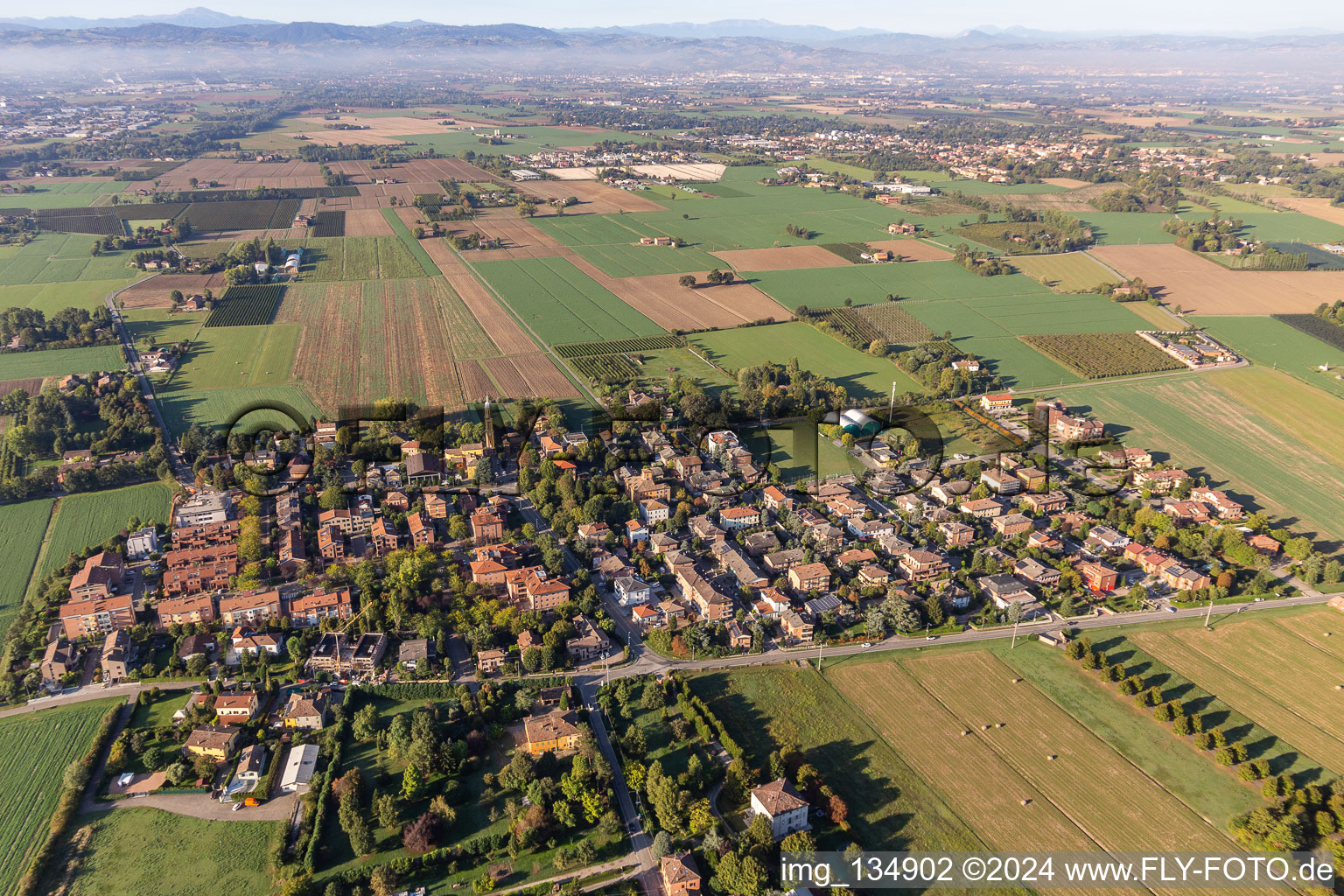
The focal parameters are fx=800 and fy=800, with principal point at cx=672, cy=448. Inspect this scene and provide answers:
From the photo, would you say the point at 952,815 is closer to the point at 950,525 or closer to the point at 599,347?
the point at 950,525

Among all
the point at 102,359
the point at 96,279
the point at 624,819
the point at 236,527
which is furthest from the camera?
the point at 96,279

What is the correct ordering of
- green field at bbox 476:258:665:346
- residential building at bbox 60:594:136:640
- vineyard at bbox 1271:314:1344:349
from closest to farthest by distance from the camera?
1. residential building at bbox 60:594:136:640
2. vineyard at bbox 1271:314:1344:349
3. green field at bbox 476:258:665:346

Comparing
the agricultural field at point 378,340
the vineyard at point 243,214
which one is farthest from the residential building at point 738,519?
the vineyard at point 243,214

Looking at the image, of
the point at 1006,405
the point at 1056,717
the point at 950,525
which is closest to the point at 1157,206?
the point at 1006,405

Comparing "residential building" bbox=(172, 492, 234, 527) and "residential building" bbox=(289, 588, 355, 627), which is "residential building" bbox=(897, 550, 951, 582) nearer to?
"residential building" bbox=(289, 588, 355, 627)

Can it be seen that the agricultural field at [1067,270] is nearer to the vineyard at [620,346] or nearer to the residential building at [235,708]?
the vineyard at [620,346]

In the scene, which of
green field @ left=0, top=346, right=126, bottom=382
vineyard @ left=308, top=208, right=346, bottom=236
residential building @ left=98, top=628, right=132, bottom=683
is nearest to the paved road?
green field @ left=0, top=346, right=126, bottom=382
